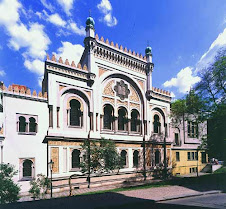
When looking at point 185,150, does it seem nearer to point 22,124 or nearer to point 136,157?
point 136,157

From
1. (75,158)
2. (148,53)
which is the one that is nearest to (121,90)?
(148,53)

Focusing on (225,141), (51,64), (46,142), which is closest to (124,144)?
(46,142)

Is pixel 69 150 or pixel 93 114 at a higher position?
pixel 93 114

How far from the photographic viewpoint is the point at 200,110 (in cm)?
1973

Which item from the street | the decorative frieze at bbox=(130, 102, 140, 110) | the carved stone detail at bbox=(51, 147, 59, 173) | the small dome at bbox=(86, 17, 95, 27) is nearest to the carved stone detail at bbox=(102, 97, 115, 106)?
the decorative frieze at bbox=(130, 102, 140, 110)

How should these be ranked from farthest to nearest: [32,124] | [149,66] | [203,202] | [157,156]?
1. [149,66]
2. [157,156]
3. [32,124]
4. [203,202]

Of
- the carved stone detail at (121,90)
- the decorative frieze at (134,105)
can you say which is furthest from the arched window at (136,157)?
the carved stone detail at (121,90)

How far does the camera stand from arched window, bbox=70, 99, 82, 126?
17978mm

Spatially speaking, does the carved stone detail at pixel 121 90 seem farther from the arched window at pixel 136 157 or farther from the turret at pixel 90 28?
the arched window at pixel 136 157

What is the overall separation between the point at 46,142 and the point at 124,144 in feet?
29.7

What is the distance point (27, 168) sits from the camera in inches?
582

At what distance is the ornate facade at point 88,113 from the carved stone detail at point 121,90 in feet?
0.20

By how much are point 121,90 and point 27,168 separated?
12855 mm

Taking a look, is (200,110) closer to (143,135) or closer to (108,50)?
(143,135)
